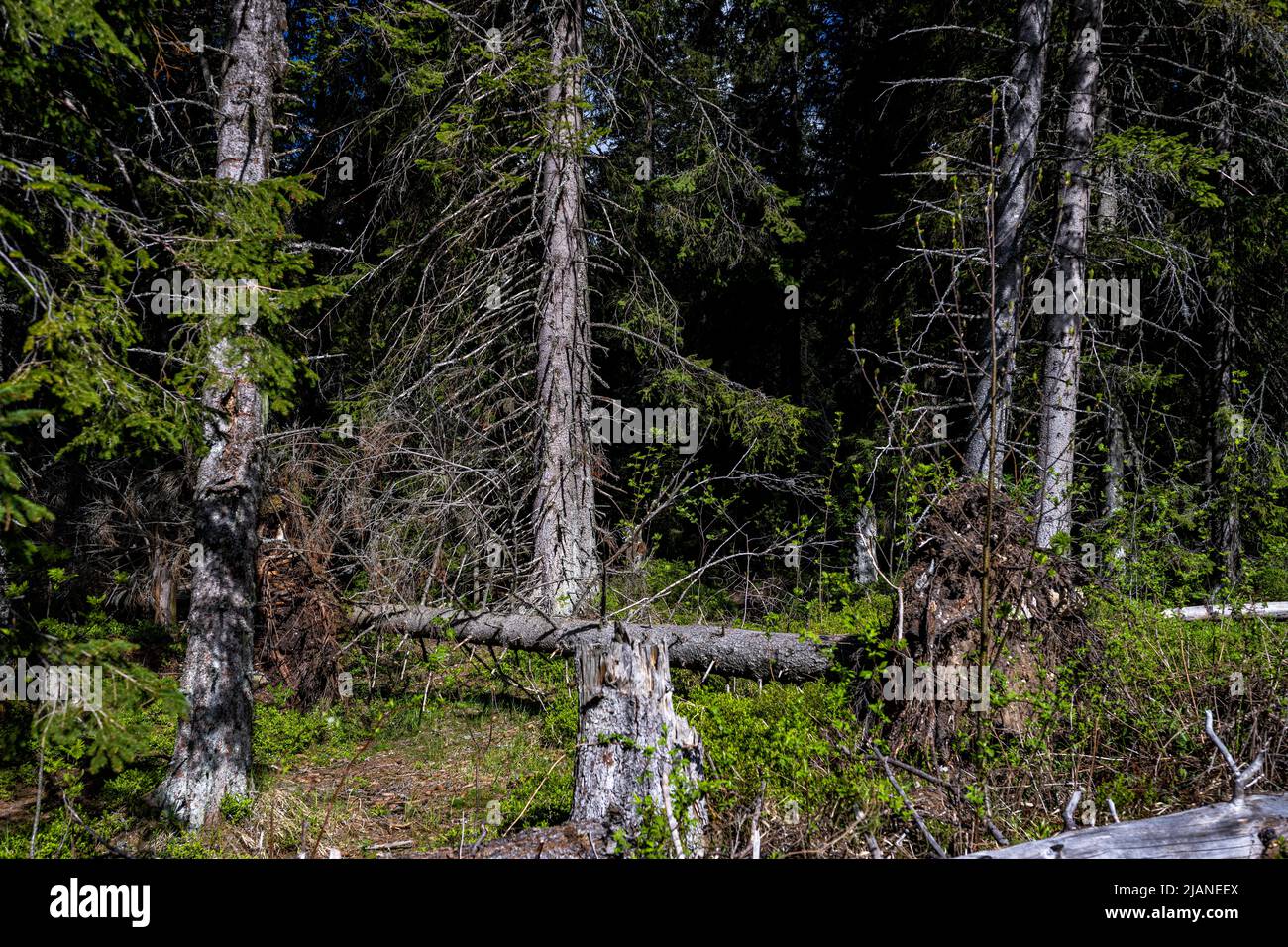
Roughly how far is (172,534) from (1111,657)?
13.1 meters

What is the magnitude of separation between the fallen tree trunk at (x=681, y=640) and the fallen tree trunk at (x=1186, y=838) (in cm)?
250

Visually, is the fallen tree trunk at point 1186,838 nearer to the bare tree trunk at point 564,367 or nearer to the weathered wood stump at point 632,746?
the weathered wood stump at point 632,746

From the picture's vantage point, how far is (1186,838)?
3508mm

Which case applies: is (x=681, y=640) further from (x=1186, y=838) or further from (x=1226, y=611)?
(x=1226, y=611)

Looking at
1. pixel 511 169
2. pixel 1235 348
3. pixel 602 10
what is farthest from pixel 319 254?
pixel 1235 348

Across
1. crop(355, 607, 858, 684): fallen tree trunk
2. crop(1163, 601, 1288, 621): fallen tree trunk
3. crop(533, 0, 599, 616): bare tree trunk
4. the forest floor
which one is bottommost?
the forest floor

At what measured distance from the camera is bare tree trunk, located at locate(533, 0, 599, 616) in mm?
9273

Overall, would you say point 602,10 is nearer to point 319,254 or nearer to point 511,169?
point 511,169

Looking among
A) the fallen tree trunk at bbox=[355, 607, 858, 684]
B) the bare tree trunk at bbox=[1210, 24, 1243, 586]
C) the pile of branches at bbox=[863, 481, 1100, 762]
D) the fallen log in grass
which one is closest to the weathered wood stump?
the fallen tree trunk at bbox=[355, 607, 858, 684]

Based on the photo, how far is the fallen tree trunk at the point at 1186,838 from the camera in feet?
11.4

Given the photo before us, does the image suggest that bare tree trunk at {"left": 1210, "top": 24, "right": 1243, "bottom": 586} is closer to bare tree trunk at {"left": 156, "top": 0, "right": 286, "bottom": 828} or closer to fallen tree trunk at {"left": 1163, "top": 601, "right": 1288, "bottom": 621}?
fallen tree trunk at {"left": 1163, "top": 601, "right": 1288, "bottom": 621}

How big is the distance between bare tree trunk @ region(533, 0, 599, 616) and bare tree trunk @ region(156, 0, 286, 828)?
3446 mm

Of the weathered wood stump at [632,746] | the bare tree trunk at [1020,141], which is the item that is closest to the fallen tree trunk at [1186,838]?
the weathered wood stump at [632,746]
